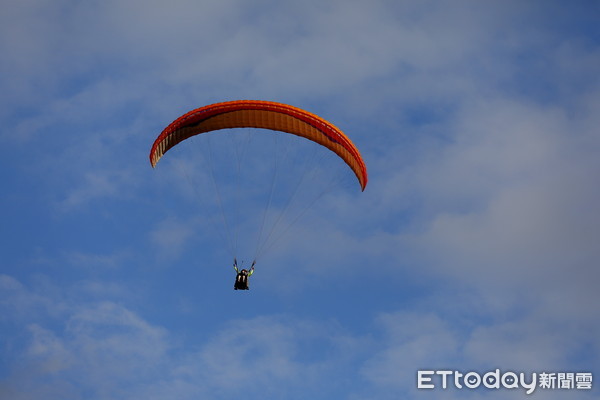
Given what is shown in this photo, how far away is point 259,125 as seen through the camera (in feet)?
153

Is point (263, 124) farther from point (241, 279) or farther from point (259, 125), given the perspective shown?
point (241, 279)

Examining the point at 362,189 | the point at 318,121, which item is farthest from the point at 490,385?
the point at 318,121

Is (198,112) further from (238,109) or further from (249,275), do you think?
(249,275)

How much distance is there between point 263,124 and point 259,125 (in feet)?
0.80

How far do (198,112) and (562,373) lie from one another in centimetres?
2284

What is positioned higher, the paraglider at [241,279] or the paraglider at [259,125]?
the paraglider at [259,125]

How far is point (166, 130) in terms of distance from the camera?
153 ft

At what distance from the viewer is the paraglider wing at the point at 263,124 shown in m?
45.6

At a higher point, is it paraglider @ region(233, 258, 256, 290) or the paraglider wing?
the paraglider wing

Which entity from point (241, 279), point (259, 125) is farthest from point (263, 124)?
point (241, 279)

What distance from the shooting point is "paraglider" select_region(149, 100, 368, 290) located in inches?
1794

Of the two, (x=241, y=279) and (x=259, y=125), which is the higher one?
(x=259, y=125)

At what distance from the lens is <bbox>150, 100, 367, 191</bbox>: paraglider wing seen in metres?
45.6

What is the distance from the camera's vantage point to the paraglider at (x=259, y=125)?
45.6 meters
